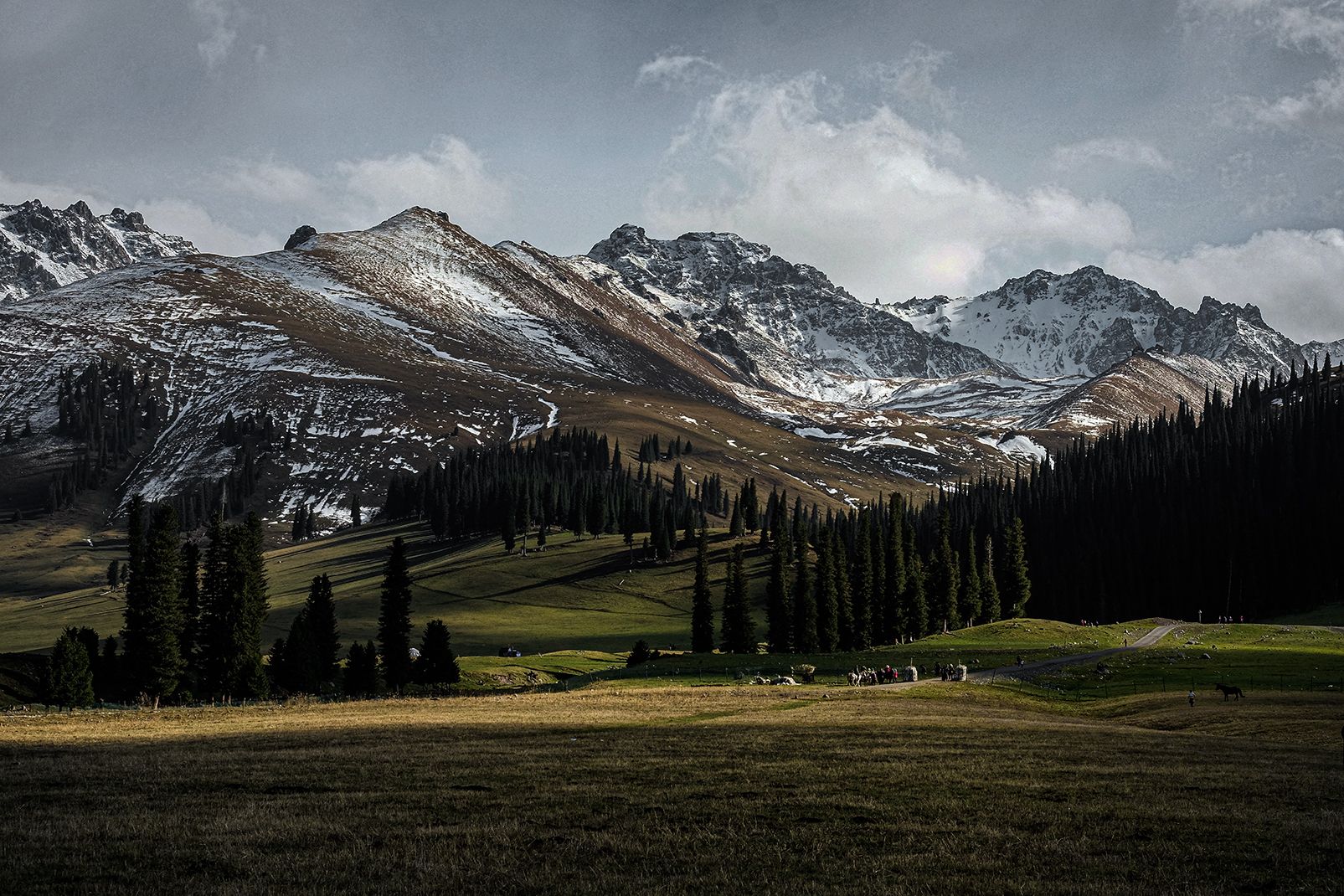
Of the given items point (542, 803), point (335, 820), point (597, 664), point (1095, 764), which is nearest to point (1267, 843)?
point (1095, 764)

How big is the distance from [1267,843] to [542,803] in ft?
56.4

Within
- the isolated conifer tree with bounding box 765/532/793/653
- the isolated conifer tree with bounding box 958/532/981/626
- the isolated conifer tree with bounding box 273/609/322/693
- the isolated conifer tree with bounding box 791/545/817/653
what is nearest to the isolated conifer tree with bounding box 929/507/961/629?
the isolated conifer tree with bounding box 958/532/981/626

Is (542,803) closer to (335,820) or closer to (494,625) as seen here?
(335,820)

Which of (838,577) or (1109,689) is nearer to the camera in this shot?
(1109,689)

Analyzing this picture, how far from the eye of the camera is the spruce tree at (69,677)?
77.7 m

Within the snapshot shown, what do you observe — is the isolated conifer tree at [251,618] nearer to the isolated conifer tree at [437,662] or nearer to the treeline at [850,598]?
the isolated conifer tree at [437,662]

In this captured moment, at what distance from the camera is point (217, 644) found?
9494cm

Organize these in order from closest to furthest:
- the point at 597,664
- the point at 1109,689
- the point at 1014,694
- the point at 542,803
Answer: the point at 542,803, the point at 1014,694, the point at 1109,689, the point at 597,664

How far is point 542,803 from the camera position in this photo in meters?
27.8

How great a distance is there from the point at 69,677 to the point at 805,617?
80542 millimetres

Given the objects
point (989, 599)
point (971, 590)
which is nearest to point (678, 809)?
point (971, 590)

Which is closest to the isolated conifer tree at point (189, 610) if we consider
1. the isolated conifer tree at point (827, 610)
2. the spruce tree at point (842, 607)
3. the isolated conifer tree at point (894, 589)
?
the isolated conifer tree at point (827, 610)

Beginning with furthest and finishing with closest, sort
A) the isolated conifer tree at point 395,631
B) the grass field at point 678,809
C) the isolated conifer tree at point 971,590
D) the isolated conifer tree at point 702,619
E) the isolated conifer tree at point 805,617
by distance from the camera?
the isolated conifer tree at point 971,590, the isolated conifer tree at point 702,619, the isolated conifer tree at point 805,617, the isolated conifer tree at point 395,631, the grass field at point 678,809

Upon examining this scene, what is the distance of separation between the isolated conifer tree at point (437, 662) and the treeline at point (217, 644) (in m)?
0.10
